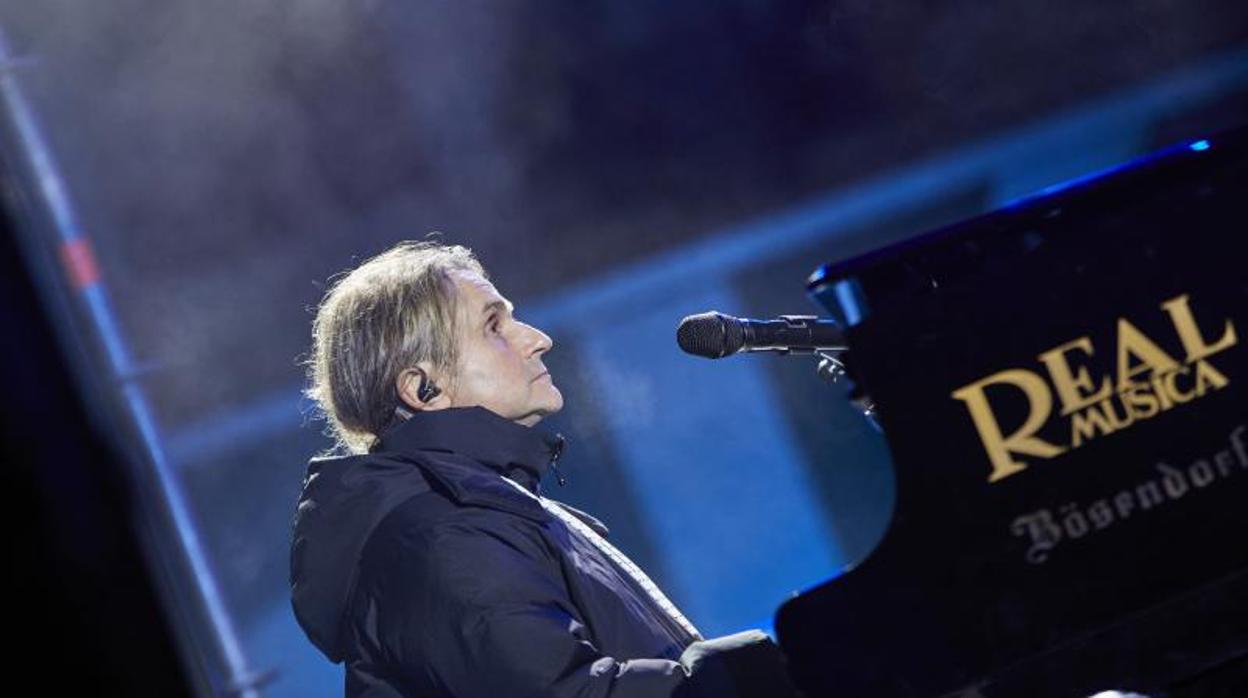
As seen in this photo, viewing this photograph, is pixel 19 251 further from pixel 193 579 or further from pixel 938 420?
pixel 193 579

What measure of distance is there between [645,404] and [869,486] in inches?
30.4

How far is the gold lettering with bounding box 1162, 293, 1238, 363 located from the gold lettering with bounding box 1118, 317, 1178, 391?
28mm

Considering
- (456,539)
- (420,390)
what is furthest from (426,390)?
(456,539)

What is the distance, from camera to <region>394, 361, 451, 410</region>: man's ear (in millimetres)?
2361

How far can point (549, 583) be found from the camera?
1973 mm

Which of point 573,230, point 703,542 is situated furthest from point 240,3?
point 703,542

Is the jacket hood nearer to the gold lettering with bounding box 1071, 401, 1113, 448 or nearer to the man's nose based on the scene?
the man's nose

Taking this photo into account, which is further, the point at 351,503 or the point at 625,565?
the point at 625,565

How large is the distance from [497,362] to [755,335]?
1.92ft

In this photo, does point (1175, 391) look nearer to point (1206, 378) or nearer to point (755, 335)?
point (1206, 378)

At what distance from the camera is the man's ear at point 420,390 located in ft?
7.75

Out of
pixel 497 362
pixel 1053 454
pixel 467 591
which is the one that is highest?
pixel 497 362

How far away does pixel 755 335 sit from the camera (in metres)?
1.96

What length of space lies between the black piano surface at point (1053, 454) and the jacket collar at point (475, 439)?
80 cm
